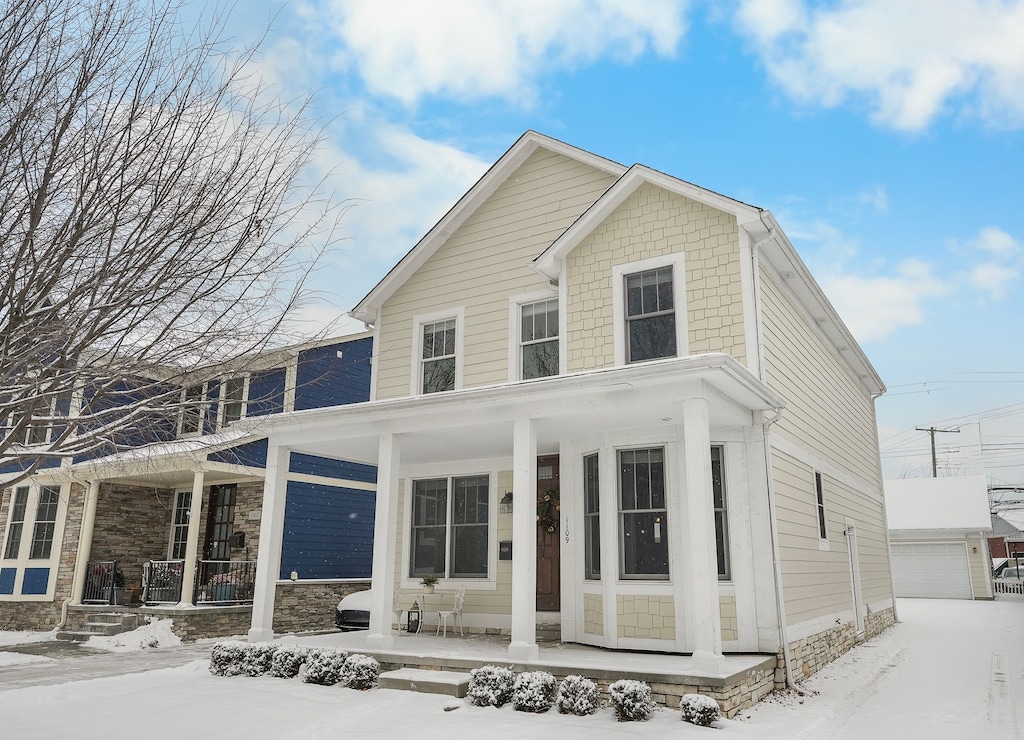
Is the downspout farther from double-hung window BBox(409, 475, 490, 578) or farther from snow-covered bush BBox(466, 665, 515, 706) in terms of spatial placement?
double-hung window BBox(409, 475, 490, 578)

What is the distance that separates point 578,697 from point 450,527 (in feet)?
17.4

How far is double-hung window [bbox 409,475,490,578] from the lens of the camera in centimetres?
1216

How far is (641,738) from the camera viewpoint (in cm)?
646

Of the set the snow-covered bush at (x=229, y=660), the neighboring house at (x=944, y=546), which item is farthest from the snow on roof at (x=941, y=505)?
the snow-covered bush at (x=229, y=660)

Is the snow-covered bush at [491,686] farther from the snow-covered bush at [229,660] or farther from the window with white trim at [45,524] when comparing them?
the window with white trim at [45,524]

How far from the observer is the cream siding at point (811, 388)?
10609 mm

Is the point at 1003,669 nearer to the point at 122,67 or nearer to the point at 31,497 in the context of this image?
the point at 122,67

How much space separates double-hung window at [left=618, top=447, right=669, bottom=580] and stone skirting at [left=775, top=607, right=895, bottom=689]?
1.90 meters

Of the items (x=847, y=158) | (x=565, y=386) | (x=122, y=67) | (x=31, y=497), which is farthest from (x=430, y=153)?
(x=847, y=158)

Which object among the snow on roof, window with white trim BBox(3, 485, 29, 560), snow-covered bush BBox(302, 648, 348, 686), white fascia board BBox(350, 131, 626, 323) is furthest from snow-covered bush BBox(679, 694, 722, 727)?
the snow on roof

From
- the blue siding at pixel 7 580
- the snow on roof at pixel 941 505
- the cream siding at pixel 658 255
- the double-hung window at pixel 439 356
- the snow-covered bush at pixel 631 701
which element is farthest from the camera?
the snow on roof at pixel 941 505

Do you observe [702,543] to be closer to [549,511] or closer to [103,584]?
[549,511]

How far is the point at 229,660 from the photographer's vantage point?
9.70m

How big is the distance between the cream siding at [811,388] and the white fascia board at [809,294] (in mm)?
205
